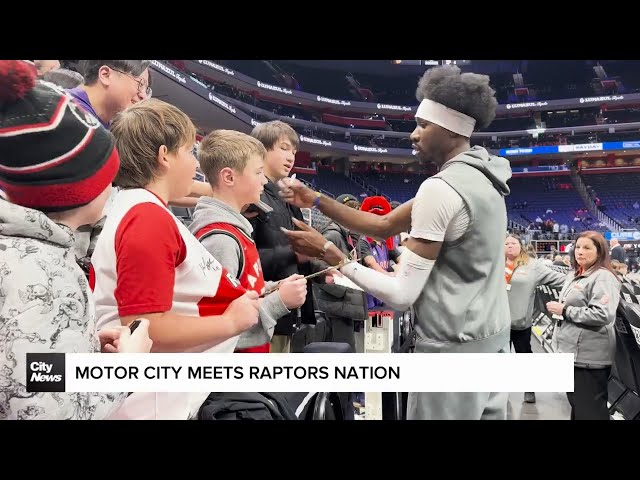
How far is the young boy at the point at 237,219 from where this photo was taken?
209cm

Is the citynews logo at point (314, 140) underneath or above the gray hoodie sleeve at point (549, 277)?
Result: above

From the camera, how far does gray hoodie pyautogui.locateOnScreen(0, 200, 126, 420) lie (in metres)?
1.76

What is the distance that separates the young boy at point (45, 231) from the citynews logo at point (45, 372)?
0.08 feet

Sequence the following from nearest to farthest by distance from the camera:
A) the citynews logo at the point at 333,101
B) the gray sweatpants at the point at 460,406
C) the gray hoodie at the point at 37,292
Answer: the gray hoodie at the point at 37,292 < the gray sweatpants at the point at 460,406 < the citynews logo at the point at 333,101

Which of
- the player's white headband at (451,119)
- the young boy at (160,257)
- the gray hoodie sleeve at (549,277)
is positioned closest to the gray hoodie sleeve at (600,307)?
the gray hoodie sleeve at (549,277)

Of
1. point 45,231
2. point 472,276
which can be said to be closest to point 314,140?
point 472,276

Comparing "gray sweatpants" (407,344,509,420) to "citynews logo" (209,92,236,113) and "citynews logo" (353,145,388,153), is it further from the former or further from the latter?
"citynews logo" (209,92,236,113)

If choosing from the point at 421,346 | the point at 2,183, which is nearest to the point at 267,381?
the point at 421,346

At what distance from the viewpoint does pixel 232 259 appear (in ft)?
6.88

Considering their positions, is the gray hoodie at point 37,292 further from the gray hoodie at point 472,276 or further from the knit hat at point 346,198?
the gray hoodie at point 472,276

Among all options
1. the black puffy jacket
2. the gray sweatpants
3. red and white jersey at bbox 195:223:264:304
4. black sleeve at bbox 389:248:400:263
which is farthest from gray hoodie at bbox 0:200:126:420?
the gray sweatpants

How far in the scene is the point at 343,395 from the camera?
229cm

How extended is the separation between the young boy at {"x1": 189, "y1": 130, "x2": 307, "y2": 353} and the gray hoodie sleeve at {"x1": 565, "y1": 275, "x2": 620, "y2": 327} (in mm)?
1274
